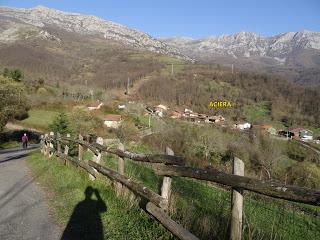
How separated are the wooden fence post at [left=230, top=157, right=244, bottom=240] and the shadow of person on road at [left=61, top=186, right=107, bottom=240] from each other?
2348 millimetres

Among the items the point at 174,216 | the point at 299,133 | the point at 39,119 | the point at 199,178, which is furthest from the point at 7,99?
the point at 299,133

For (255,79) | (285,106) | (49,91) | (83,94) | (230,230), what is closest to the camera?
(230,230)

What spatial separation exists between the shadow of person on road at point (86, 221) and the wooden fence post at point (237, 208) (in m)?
2.35

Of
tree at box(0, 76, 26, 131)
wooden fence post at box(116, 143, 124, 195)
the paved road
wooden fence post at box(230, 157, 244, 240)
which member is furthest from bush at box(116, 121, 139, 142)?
wooden fence post at box(230, 157, 244, 240)

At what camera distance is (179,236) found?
527 centimetres

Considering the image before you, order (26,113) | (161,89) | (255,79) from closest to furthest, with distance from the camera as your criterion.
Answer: (26,113)
(161,89)
(255,79)

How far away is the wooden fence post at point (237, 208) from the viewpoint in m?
4.68

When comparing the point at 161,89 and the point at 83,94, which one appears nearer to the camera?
the point at 83,94

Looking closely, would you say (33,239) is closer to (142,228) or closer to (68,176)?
(142,228)

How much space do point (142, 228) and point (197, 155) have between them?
149 feet

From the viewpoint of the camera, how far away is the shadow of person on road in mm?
6379

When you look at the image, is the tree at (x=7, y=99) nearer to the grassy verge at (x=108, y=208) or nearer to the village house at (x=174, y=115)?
the grassy verge at (x=108, y=208)

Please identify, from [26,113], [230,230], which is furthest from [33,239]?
[26,113]

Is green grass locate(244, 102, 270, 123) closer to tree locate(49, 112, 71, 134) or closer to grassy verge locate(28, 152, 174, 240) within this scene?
tree locate(49, 112, 71, 134)
